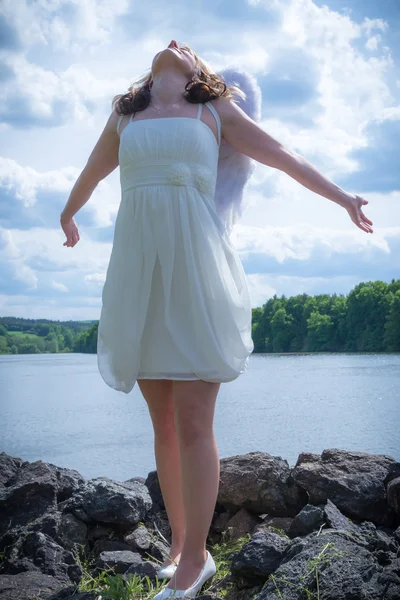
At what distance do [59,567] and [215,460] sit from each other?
2.66 ft

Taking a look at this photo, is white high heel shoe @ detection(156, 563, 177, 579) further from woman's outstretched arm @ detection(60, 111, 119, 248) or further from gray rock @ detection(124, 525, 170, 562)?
woman's outstretched arm @ detection(60, 111, 119, 248)

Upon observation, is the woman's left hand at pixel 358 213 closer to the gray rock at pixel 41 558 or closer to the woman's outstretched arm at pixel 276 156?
the woman's outstretched arm at pixel 276 156

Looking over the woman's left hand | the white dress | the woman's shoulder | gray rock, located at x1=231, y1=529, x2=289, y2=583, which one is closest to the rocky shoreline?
gray rock, located at x1=231, y1=529, x2=289, y2=583

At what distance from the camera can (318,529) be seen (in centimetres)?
258

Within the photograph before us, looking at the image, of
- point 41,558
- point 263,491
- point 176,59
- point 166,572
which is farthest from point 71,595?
point 176,59

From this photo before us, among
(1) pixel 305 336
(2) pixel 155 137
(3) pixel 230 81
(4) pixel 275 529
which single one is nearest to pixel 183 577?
(4) pixel 275 529

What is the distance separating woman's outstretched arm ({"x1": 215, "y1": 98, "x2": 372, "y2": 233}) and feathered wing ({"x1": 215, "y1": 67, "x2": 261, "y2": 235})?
0.10m

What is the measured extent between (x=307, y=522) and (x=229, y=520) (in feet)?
1.93

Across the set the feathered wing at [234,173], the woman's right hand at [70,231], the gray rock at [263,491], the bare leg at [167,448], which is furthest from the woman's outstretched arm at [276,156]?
the gray rock at [263,491]

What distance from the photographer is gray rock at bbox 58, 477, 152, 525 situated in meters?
2.92

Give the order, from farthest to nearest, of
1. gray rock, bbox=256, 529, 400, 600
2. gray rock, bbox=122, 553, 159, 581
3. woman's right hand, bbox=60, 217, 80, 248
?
1. woman's right hand, bbox=60, 217, 80, 248
2. gray rock, bbox=122, 553, 159, 581
3. gray rock, bbox=256, 529, 400, 600

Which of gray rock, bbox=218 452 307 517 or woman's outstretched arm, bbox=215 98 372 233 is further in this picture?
gray rock, bbox=218 452 307 517

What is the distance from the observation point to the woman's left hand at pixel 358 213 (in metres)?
2.25

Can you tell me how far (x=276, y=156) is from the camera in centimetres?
234
